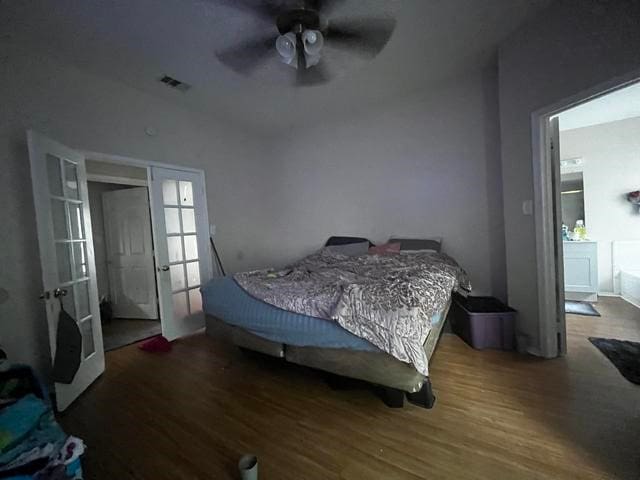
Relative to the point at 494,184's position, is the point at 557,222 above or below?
below

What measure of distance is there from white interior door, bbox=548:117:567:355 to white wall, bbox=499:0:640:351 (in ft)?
0.52

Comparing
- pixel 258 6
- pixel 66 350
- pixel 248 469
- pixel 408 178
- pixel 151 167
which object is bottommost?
pixel 248 469

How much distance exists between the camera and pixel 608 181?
3.62m

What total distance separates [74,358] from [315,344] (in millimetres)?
1766

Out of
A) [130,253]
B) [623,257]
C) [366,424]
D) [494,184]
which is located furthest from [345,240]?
[623,257]

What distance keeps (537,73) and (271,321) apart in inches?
110

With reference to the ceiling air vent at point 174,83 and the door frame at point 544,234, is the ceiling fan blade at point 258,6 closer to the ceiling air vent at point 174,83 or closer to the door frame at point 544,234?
the ceiling air vent at point 174,83

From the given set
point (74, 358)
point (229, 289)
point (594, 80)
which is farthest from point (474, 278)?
point (74, 358)

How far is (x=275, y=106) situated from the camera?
3174mm

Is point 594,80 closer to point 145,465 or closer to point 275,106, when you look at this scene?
point 275,106

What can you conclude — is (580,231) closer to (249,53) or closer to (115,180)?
(249,53)

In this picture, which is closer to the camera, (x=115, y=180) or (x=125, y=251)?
(x=115, y=180)

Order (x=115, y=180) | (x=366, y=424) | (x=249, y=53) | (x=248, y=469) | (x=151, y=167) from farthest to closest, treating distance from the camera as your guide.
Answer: (x=115, y=180)
(x=151, y=167)
(x=249, y=53)
(x=366, y=424)
(x=248, y=469)

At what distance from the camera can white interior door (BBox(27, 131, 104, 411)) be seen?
172cm
